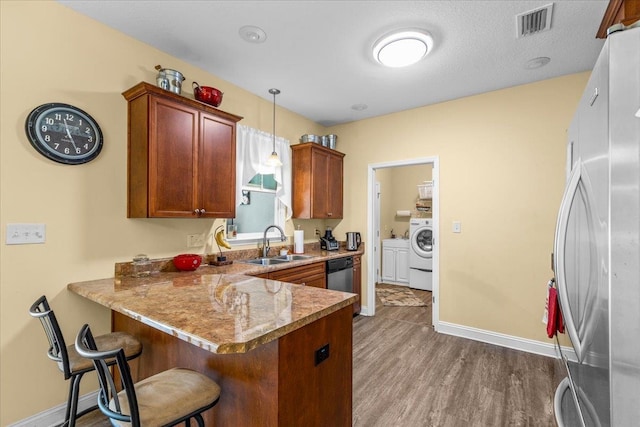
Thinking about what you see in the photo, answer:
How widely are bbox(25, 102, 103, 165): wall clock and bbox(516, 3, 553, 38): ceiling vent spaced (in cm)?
319

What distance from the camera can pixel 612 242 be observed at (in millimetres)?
800

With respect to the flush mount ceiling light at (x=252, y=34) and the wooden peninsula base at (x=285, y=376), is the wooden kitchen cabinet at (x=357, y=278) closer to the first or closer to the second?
the wooden peninsula base at (x=285, y=376)

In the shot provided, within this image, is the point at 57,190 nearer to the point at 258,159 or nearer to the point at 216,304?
the point at 216,304

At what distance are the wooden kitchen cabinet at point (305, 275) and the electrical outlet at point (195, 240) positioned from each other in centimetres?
78

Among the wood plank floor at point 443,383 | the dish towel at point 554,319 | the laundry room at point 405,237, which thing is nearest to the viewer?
the dish towel at point 554,319

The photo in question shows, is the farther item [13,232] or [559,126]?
[559,126]

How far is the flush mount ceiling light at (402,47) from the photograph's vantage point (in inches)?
90.2

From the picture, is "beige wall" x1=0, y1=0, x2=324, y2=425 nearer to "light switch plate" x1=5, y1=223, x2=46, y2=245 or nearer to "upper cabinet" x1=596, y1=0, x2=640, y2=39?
"light switch plate" x1=5, y1=223, x2=46, y2=245

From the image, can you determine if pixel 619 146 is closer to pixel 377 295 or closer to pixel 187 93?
pixel 187 93

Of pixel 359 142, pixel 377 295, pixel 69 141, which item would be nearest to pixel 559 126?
pixel 359 142

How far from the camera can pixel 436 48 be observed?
97.9 inches

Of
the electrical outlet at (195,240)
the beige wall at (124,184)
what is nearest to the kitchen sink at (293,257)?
the beige wall at (124,184)

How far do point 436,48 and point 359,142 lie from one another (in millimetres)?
1950

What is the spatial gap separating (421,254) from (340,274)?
2418 mm
